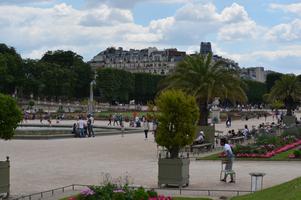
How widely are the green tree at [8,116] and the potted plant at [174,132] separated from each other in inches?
180

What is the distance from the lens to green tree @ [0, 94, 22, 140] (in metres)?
18.3

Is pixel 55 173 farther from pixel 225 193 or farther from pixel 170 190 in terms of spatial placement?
pixel 225 193

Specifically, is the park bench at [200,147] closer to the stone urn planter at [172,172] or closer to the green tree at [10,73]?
the stone urn planter at [172,172]

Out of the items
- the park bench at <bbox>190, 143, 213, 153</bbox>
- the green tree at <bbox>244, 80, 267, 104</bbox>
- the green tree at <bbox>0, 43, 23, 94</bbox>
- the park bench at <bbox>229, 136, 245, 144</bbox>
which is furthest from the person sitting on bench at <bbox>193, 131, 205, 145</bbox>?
the green tree at <bbox>244, 80, 267, 104</bbox>

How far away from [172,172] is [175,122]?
1.66 metres

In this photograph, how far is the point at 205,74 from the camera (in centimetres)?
3678

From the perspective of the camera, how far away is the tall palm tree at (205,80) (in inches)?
1431

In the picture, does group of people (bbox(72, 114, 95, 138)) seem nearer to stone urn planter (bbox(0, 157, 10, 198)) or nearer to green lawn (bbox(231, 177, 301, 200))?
stone urn planter (bbox(0, 157, 10, 198))

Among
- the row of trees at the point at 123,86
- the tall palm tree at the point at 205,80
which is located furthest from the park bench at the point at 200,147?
the row of trees at the point at 123,86

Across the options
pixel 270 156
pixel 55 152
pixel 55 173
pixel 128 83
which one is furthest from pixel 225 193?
pixel 128 83

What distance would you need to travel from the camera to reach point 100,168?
83.4 ft

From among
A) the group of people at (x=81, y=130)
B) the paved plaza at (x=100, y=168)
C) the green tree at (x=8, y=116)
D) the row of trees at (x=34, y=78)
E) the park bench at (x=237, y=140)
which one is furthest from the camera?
the row of trees at (x=34, y=78)

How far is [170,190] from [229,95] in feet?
64.1

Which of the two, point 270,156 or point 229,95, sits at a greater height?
point 229,95
